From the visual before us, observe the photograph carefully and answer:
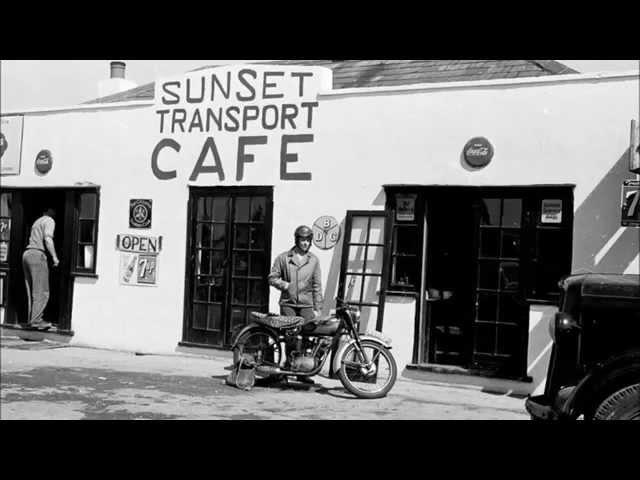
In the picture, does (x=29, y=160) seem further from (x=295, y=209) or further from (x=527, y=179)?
(x=527, y=179)

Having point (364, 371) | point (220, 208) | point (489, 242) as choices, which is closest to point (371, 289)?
point (489, 242)

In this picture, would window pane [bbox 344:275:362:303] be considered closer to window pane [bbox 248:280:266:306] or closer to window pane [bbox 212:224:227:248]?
window pane [bbox 248:280:266:306]

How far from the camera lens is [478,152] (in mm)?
9445

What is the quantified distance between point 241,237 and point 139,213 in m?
1.85

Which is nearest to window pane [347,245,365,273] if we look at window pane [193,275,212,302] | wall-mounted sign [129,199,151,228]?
window pane [193,275,212,302]

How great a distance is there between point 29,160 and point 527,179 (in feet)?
27.3

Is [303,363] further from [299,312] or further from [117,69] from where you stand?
[117,69]

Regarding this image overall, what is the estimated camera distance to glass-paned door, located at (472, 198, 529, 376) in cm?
923

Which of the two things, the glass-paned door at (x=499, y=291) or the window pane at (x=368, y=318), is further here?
the window pane at (x=368, y=318)

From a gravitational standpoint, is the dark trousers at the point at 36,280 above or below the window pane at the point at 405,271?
below

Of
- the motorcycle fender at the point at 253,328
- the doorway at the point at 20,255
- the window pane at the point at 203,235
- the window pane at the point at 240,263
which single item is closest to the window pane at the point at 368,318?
the motorcycle fender at the point at 253,328

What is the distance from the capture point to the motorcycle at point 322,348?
8.47 m

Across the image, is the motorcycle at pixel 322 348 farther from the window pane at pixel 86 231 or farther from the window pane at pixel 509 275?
the window pane at pixel 86 231
